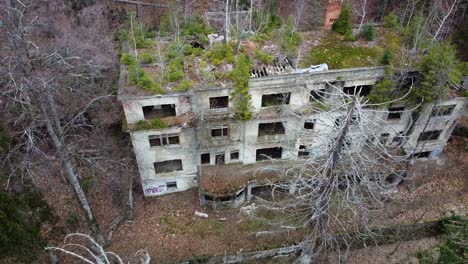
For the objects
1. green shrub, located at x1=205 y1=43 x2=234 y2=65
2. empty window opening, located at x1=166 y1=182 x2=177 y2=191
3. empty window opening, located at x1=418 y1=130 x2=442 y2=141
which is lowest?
empty window opening, located at x1=166 y1=182 x2=177 y2=191

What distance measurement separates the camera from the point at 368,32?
3167 centimetres

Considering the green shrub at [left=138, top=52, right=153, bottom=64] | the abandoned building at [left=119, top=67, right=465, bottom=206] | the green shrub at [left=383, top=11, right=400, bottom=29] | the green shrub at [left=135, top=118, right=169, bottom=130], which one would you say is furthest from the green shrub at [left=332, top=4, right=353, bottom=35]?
the green shrub at [left=135, top=118, right=169, bottom=130]

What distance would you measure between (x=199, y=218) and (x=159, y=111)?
31.1 ft

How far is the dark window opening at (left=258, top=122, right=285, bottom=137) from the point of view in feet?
104

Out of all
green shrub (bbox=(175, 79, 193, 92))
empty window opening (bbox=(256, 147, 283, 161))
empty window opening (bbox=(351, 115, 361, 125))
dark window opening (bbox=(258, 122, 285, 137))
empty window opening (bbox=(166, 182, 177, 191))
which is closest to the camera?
empty window opening (bbox=(351, 115, 361, 125))

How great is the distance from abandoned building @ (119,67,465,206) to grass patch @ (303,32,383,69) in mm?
1651

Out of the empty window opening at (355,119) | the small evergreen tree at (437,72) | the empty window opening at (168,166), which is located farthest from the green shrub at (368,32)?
the empty window opening at (168,166)

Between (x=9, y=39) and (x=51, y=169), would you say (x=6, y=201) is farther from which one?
(x=51, y=169)

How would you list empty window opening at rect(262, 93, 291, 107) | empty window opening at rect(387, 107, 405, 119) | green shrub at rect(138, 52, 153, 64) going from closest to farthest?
green shrub at rect(138, 52, 153, 64) → empty window opening at rect(262, 93, 291, 107) → empty window opening at rect(387, 107, 405, 119)

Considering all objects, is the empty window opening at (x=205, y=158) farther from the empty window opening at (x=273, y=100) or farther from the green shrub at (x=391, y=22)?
the green shrub at (x=391, y=22)

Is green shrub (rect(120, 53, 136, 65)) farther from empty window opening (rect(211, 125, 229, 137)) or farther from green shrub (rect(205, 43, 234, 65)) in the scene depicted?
empty window opening (rect(211, 125, 229, 137))

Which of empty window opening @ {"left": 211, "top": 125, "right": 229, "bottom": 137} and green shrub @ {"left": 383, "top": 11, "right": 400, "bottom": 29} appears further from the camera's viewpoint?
green shrub @ {"left": 383, "top": 11, "right": 400, "bottom": 29}

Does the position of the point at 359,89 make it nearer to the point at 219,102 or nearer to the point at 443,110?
the point at 443,110

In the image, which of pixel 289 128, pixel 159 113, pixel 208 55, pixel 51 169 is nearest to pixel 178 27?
pixel 208 55
